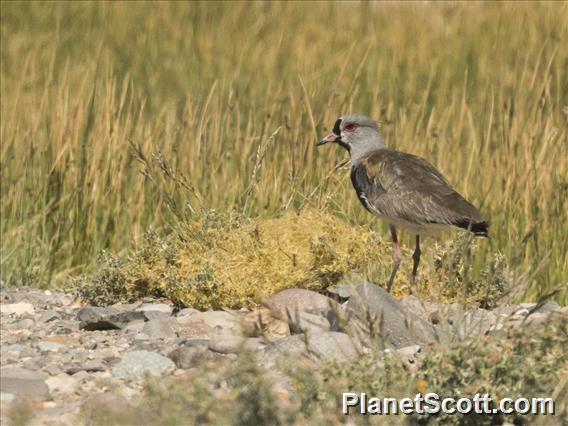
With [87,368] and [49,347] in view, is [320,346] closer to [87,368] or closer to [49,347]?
[87,368]

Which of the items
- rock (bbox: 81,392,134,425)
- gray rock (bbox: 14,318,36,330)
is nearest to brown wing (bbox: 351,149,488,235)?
gray rock (bbox: 14,318,36,330)

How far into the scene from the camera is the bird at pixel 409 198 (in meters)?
6.97

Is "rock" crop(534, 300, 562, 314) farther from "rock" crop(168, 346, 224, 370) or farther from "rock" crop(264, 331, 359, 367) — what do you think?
"rock" crop(168, 346, 224, 370)

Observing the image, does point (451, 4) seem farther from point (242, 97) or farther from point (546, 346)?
point (546, 346)

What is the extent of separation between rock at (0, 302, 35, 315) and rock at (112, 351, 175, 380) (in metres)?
1.35

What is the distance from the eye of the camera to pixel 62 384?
5328 millimetres

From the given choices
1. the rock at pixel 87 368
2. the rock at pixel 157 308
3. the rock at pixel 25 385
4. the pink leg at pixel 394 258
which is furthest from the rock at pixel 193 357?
the pink leg at pixel 394 258

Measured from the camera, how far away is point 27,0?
13.3 m

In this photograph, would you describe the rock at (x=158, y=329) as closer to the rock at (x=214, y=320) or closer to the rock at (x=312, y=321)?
the rock at (x=214, y=320)

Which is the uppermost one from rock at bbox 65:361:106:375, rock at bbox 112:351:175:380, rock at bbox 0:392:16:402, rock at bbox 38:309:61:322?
rock at bbox 0:392:16:402

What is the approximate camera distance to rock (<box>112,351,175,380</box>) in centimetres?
548

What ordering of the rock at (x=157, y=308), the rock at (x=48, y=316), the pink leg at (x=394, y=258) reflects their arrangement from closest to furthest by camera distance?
the rock at (x=48, y=316) < the rock at (x=157, y=308) < the pink leg at (x=394, y=258)

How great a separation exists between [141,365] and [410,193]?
2.29 metres

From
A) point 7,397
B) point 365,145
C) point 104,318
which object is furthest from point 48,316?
point 365,145
